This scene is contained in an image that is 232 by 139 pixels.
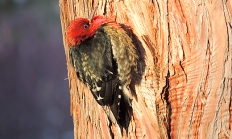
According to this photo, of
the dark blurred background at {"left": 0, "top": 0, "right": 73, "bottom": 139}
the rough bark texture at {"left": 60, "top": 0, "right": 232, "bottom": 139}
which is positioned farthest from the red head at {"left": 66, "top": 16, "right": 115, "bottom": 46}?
the dark blurred background at {"left": 0, "top": 0, "right": 73, "bottom": 139}

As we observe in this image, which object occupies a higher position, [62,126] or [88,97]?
[88,97]

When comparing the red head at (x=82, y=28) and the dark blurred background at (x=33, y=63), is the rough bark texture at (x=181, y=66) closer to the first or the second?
the red head at (x=82, y=28)

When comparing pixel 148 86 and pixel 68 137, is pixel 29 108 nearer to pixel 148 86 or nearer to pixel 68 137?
pixel 68 137

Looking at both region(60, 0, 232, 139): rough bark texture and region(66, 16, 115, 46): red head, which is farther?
region(66, 16, 115, 46): red head

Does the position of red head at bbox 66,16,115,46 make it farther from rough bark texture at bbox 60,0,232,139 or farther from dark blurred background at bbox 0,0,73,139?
dark blurred background at bbox 0,0,73,139

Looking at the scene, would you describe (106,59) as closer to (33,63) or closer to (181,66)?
(181,66)

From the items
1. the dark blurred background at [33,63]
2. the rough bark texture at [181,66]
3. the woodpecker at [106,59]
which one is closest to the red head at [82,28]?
the woodpecker at [106,59]

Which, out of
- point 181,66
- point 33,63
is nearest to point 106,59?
point 181,66

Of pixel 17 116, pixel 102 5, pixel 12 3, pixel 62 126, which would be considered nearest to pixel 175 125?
pixel 102 5

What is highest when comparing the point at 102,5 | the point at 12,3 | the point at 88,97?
the point at 12,3
